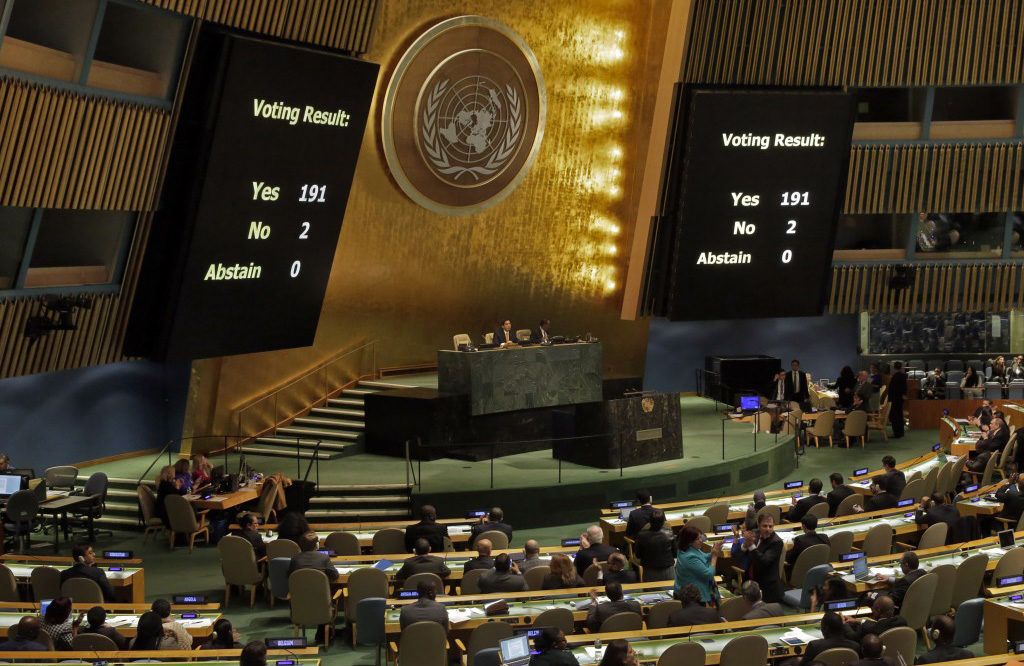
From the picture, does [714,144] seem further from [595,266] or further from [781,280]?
[595,266]

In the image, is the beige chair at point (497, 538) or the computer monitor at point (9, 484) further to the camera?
the computer monitor at point (9, 484)

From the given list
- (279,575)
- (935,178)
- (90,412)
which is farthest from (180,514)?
(935,178)

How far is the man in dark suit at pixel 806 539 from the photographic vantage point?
12992 millimetres

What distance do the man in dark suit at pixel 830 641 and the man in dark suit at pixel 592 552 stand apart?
348 centimetres

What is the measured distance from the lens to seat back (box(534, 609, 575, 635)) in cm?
1030

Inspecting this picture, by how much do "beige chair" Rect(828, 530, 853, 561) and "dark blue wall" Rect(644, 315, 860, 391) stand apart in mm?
13299

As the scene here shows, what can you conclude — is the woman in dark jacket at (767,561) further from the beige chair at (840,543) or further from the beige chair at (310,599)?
the beige chair at (310,599)

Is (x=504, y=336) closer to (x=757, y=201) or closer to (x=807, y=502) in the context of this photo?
(x=757, y=201)

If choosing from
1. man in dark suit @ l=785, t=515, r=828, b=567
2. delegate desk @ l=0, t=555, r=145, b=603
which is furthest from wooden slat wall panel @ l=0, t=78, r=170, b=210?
man in dark suit @ l=785, t=515, r=828, b=567

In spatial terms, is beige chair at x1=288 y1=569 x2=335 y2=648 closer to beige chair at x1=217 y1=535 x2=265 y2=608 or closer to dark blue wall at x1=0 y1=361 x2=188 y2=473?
beige chair at x1=217 y1=535 x2=265 y2=608

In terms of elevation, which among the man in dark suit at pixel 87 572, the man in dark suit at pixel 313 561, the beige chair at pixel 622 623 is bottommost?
the man in dark suit at pixel 87 572

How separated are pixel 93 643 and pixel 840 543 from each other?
25.0ft

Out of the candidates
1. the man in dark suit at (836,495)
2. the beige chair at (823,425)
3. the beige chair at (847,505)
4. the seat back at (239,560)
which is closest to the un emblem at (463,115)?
the beige chair at (823,425)

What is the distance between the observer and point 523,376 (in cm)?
2048
